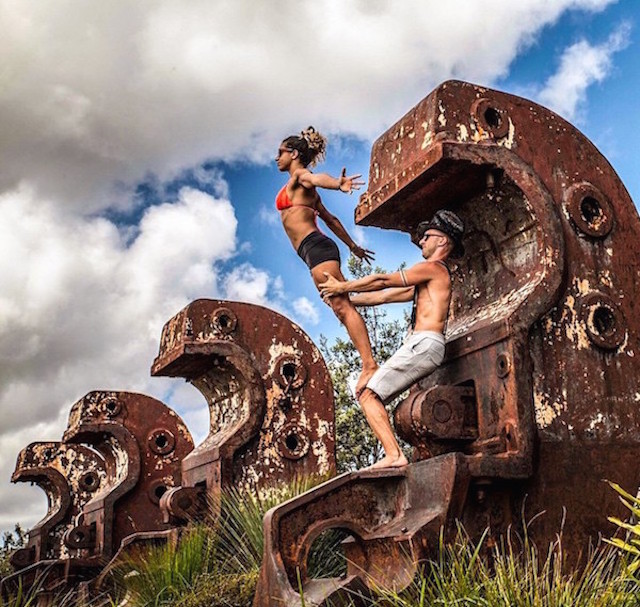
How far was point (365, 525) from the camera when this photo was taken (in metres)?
5.35

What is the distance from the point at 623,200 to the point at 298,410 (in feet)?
14.6

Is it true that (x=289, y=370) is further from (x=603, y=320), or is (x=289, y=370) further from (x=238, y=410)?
(x=603, y=320)

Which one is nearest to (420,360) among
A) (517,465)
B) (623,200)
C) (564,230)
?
(517,465)

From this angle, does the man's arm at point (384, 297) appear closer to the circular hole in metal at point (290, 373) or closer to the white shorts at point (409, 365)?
the white shorts at point (409, 365)

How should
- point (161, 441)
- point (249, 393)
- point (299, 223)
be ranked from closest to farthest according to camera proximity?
point (299, 223), point (249, 393), point (161, 441)

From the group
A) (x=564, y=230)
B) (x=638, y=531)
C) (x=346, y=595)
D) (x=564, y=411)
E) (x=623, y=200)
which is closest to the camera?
(x=638, y=531)

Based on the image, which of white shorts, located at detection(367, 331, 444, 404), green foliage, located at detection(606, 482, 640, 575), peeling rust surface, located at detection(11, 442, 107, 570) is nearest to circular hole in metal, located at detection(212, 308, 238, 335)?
white shorts, located at detection(367, 331, 444, 404)

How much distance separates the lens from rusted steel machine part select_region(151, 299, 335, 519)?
9.15m

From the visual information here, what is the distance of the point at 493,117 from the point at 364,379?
6.48ft

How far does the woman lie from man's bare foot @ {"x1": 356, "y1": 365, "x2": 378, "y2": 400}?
0.37ft

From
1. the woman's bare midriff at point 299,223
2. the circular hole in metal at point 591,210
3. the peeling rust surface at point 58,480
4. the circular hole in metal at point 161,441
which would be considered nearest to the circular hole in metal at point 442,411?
the circular hole in metal at point 591,210

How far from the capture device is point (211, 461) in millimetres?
9133

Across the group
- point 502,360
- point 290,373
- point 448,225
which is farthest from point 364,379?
point 290,373

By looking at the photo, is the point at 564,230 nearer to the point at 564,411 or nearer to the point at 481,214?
the point at 481,214
